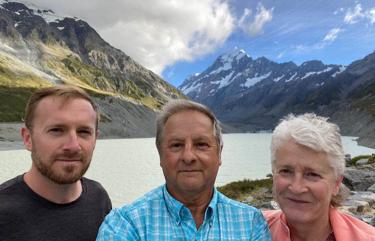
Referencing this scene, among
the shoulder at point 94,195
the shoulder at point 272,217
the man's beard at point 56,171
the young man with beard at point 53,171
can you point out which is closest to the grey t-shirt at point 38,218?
the young man with beard at point 53,171

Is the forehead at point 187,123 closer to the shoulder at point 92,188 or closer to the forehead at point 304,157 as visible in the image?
the forehead at point 304,157

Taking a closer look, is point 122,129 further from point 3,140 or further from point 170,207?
point 170,207

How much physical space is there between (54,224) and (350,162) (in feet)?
138

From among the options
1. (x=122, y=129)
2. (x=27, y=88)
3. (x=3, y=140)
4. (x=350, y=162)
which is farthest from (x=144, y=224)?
(x=27, y=88)

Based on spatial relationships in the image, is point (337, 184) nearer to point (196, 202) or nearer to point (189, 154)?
point (196, 202)

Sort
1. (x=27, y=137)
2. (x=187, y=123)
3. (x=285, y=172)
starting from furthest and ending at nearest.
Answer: (x=27, y=137), (x=285, y=172), (x=187, y=123)

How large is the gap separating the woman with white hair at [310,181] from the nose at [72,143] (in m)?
2.32

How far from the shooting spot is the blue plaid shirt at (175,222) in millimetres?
3918

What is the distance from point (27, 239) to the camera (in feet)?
14.5

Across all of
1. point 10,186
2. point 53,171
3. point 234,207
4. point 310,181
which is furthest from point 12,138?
point 310,181

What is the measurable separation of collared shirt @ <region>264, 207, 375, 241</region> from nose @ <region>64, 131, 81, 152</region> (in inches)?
98.7

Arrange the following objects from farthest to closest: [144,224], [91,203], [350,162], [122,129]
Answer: [122,129], [350,162], [91,203], [144,224]

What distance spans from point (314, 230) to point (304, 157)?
895 millimetres

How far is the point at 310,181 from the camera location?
4328 mm
